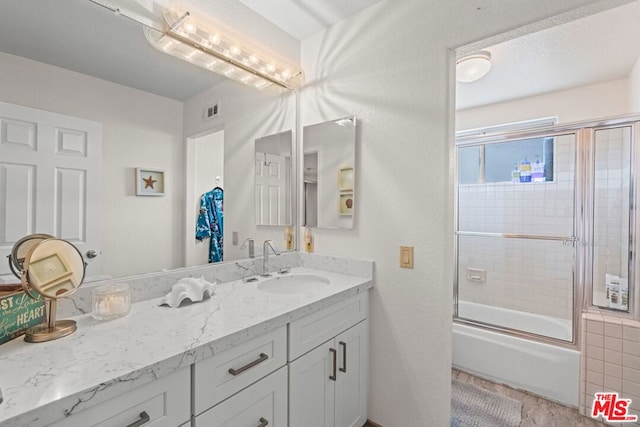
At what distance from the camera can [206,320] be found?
103 cm

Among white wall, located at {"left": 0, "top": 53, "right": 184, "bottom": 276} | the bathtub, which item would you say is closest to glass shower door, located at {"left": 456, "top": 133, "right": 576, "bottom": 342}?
the bathtub

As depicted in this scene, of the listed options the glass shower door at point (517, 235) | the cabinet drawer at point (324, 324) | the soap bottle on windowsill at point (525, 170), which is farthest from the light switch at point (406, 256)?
the soap bottle on windowsill at point (525, 170)

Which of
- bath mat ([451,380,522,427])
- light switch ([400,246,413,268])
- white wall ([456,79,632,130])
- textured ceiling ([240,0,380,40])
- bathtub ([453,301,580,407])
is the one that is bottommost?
bath mat ([451,380,522,427])

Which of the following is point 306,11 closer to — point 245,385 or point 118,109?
point 118,109

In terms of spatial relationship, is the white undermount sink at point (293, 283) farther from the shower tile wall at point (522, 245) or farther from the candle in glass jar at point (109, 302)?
the shower tile wall at point (522, 245)

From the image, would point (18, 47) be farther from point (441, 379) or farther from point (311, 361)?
point (441, 379)

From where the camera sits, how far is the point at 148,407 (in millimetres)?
744

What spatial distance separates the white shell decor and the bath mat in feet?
5.30

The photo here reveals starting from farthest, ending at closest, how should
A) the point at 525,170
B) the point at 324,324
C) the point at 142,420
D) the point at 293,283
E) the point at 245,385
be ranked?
1. the point at 525,170
2. the point at 293,283
3. the point at 324,324
4. the point at 245,385
5. the point at 142,420

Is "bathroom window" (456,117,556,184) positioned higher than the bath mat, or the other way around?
"bathroom window" (456,117,556,184)

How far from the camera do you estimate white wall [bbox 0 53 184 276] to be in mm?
1035

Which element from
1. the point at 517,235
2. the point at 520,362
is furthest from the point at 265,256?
the point at 517,235

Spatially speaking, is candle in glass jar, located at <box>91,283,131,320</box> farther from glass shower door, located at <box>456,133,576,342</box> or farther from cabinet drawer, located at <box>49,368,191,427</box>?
glass shower door, located at <box>456,133,576,342</box>

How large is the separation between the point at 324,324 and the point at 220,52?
1.54 metres
